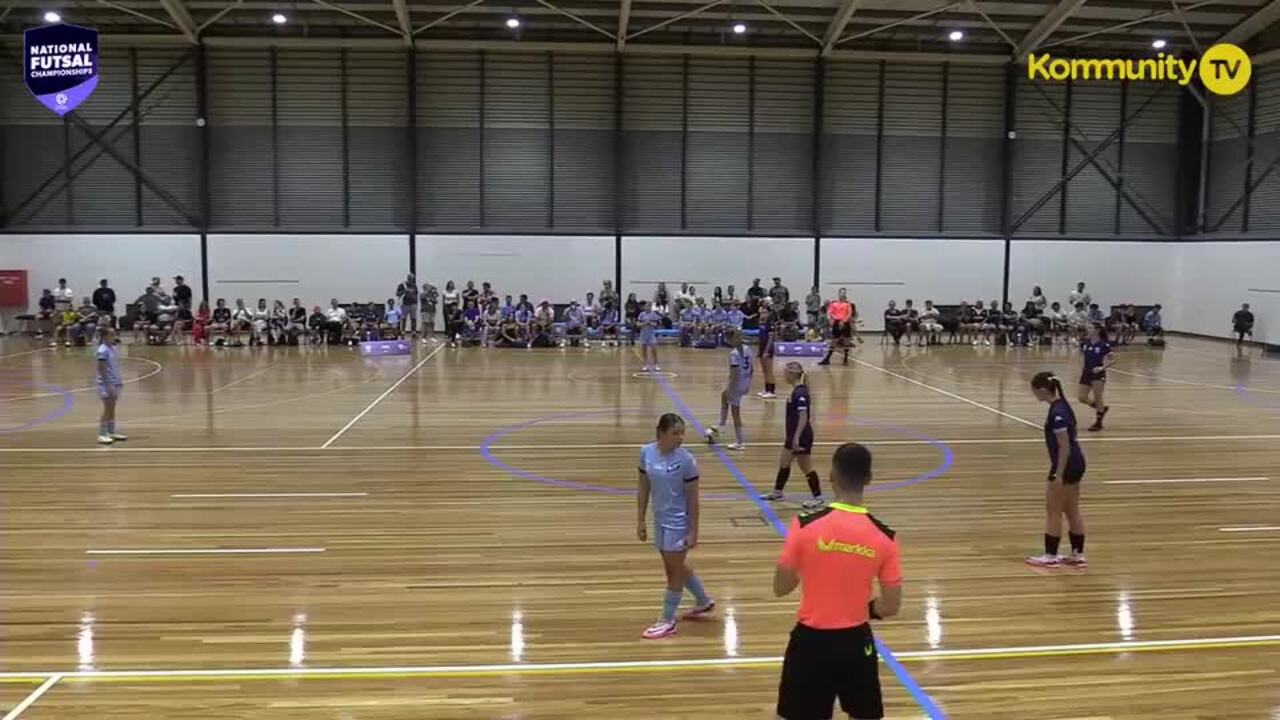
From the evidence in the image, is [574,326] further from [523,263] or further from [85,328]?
[85,328]

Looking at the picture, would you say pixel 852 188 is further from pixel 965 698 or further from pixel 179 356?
pixel 965 698

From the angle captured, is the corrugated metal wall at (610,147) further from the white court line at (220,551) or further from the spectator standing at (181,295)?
the white court line at (220,551)

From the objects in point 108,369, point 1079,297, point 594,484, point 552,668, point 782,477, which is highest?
point 1079,297

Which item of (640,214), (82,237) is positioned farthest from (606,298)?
(82,237)

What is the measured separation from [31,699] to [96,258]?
2719 cm

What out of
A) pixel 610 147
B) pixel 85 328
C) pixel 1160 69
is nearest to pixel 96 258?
pixel 85 328

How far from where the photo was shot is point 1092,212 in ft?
105

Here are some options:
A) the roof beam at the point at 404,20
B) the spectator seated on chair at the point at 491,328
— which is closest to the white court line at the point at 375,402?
the spectator seated on chair at the point at 491,328

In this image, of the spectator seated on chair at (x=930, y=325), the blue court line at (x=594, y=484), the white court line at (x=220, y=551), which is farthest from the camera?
the spectator seated on chair at (x=930, y=325)

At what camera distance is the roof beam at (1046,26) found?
26.9 meters

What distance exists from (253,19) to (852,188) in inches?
753

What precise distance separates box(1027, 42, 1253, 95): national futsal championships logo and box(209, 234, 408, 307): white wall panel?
69.5 feet

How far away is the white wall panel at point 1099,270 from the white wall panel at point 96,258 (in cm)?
2647

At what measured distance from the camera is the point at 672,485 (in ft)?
21.4
